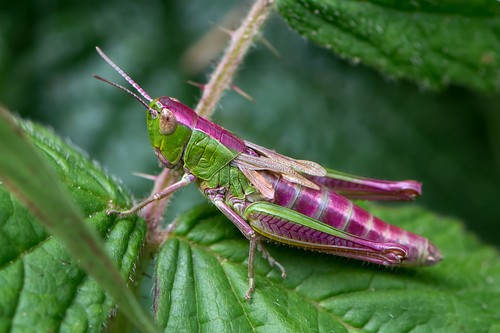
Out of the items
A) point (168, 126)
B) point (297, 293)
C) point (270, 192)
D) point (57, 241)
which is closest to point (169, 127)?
point (168, 126)

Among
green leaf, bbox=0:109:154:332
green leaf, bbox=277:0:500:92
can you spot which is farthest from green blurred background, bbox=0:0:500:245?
green leaf, bbox=0:109:154:332

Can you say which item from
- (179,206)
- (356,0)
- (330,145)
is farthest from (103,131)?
(356,0)

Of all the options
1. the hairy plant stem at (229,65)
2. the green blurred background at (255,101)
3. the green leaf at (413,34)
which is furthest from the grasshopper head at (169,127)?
the green blurred background at (255,101)

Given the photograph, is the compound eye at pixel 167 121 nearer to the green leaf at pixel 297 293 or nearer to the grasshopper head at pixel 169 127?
the grasshopper head at pixel 169 127

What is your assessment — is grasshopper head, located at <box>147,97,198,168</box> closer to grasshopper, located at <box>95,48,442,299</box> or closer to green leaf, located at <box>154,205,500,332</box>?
grasshopper, located at <box>95,48,442,299</box>

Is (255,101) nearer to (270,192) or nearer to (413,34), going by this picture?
(413,34)

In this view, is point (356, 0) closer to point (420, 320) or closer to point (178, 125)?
point (178, 125)
